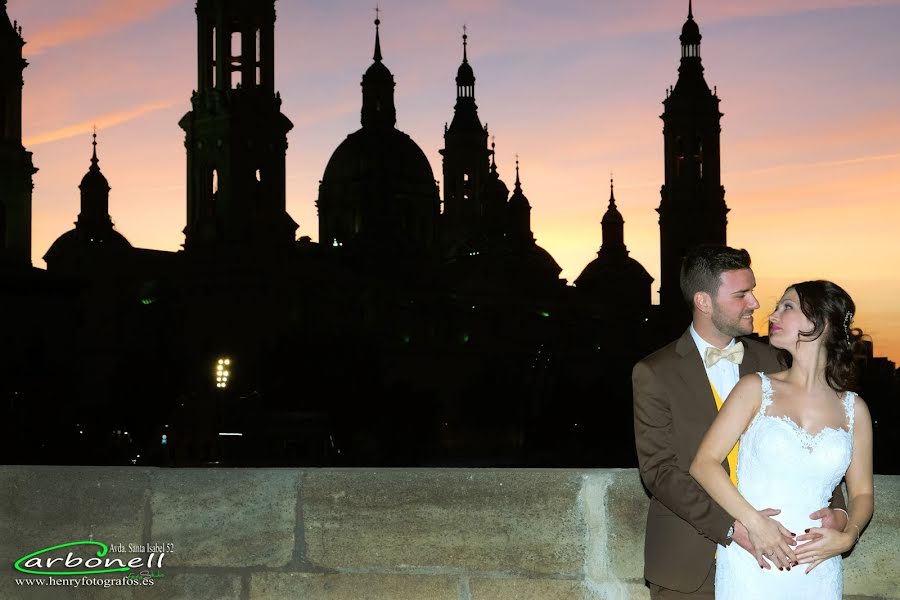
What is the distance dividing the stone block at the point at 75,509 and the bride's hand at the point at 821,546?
138 inches

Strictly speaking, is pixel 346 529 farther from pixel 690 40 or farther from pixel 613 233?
pixel 613 233

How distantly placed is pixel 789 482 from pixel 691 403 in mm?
632

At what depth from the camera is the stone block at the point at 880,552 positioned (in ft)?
20.8

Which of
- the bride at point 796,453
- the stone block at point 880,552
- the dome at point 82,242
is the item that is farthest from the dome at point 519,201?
the bride at point 796,453

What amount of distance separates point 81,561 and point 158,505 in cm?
49

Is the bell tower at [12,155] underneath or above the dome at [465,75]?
underneath

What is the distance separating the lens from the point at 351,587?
22.2ft

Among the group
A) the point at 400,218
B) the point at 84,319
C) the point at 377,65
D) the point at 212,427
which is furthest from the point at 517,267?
the point at 212,427

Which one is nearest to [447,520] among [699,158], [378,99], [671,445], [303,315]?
[671,445]

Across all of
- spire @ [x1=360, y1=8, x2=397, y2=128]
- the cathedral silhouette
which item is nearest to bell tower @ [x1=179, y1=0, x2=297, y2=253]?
the cathedral silhouette

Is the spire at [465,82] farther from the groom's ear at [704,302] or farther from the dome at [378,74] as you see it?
the groom's ear at [704,302]

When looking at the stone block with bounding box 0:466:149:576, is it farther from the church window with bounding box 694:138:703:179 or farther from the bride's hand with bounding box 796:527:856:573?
the church window with bounding box 694:138:703:179

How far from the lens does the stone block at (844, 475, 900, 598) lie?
6.34m

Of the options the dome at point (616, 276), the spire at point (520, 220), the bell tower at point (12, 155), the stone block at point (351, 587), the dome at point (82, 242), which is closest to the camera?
the stone block at point (351, 587)
